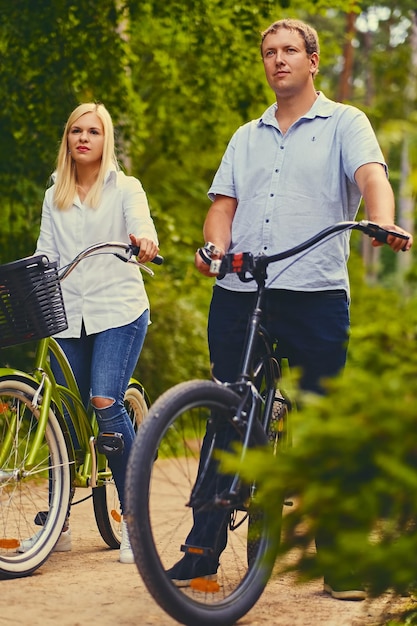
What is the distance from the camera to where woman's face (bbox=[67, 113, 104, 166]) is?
552 centimetres

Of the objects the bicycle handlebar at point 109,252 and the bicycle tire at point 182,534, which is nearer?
the bicycle tire at point 182,534

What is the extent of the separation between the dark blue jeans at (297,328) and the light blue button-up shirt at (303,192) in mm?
50

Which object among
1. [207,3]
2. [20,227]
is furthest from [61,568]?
[207,3]

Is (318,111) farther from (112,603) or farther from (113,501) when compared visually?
(113,501)

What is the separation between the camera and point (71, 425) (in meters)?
5.55

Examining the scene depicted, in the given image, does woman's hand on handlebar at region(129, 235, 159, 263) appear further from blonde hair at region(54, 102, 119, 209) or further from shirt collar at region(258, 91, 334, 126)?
shirt collar at region(258, 91, 334, 126)

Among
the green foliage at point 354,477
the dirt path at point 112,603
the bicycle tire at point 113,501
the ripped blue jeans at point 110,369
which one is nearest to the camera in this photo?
the green foliage at point 354,477

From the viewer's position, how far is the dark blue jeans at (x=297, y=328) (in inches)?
189

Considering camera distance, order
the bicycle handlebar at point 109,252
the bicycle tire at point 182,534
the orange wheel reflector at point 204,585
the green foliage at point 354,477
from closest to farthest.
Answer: the green foliage at point 354,477 < the bicycle tire at point 182,534 < the orange wheel reflector at point 204,585 < the bicycle handlebar at point 109,252

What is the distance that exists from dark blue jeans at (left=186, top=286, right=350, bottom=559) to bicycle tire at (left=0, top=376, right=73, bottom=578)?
32.6 inches

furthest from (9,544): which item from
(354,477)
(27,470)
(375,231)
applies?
(354,477)

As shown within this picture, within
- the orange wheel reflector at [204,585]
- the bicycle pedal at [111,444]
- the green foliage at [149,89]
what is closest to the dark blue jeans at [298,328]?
the bicycle pedal at [111,444]

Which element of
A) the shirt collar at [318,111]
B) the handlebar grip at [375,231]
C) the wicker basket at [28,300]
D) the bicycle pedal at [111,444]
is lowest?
the bicycle pedal at [111,444]

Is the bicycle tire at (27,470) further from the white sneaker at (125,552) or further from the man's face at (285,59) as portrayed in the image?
the man's face at (285,59)
